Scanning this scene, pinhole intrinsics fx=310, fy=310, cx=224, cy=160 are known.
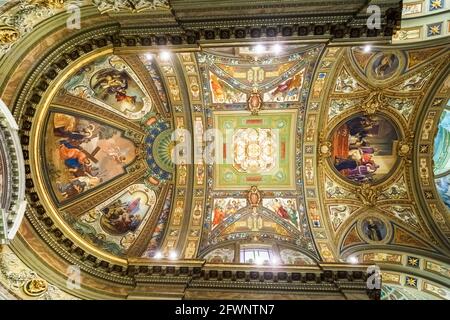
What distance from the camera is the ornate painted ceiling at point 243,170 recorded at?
1103 cm

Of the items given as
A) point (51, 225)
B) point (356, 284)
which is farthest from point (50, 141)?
point (356, 284)

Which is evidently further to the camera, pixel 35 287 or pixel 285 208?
pixel 285 208

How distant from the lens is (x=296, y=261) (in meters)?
12.2

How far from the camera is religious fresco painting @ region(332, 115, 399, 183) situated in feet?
43.0

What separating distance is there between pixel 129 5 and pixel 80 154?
6.86 meters

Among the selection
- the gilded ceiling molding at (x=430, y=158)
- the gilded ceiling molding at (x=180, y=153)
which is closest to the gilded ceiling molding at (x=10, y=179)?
the gilded ceiling molding at (x=180, y=153)

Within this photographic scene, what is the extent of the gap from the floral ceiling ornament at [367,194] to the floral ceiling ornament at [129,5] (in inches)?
416

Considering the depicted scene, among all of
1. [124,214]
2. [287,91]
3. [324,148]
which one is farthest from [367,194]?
[124,214]

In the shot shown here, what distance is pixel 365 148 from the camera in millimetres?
13328

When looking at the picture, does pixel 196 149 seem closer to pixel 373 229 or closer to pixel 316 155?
pixel 316 155

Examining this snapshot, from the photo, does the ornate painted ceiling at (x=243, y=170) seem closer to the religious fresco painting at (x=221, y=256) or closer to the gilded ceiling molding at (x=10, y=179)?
the religious fresco painting at (x=221, y=256)

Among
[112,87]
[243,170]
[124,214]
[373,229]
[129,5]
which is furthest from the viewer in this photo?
[243,170]
